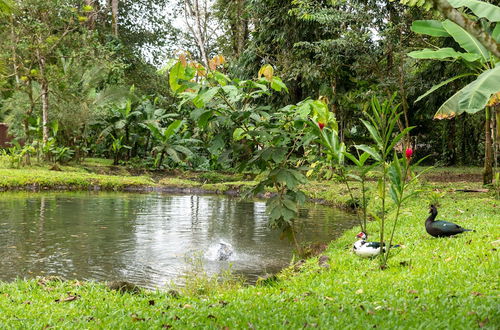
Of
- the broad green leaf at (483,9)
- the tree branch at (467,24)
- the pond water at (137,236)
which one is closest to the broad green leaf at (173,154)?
the pond water at (137,236)

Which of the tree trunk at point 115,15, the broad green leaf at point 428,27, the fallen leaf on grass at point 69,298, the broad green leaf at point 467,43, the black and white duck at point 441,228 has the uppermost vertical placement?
the tree trunk at point 115,15

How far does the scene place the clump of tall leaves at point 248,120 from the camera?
6.38 m

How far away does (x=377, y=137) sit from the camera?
5.88m

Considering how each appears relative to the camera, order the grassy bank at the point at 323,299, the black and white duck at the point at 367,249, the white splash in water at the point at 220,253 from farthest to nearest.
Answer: the white splash in water at the point at 220,253 → the black and white duck at the point at 367,249 → the grassy bank at the point at 323,299

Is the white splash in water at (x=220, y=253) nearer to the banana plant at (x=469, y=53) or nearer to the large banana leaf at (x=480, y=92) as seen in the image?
the banana plant at (x=469, y=53)

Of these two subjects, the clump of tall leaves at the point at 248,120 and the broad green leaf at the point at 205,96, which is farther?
the clump of tall leaves at the point at 248,120

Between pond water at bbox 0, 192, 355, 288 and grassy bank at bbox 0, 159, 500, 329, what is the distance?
1397 mm

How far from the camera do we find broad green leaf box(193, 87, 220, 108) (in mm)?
6023

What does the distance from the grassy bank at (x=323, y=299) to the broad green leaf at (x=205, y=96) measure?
2.08m

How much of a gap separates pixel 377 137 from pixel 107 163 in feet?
64.5

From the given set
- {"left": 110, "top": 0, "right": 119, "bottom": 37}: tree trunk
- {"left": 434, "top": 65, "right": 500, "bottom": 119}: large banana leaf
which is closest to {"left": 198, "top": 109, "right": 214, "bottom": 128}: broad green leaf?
{"left": 434, "top": 65, "right": 500, "bottom": 119}: large banana leaf

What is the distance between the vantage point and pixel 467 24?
126 inches

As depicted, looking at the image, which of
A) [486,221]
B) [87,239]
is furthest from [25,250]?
[486,221]

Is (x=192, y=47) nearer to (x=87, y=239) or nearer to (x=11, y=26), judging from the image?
(x=11, y=26)
